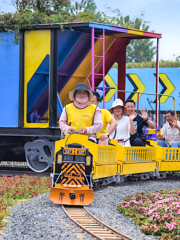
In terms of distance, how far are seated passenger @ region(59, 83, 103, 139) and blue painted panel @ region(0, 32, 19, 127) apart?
468 cm

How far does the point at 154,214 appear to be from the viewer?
23.2ft

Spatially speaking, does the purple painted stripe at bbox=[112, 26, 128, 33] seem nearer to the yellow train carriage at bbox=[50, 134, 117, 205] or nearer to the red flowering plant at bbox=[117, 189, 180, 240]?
the yellow train carriage at bbox=[50, 134, 117, 205]

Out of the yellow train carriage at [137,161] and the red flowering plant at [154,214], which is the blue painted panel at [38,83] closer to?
the yellow train carriage at [137,161]

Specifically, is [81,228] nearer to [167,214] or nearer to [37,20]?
[167,214]

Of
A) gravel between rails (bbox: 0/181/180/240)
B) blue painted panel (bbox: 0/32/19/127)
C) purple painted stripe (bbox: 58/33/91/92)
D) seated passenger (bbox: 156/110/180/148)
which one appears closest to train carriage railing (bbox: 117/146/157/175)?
seated passenger (bbox: 156/110/180/148)

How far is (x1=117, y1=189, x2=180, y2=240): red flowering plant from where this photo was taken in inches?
250

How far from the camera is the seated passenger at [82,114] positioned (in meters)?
8.40

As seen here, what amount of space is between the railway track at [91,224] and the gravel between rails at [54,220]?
94 mm

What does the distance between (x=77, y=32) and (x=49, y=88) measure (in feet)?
6.14

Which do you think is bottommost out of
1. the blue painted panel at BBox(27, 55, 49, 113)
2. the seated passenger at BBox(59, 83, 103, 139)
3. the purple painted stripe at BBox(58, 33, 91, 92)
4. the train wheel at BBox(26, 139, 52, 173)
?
the train wheel at BBox(26, 139, 52, 173)

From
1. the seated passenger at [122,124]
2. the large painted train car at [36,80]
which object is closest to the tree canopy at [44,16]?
the large painted train car at [36,80]

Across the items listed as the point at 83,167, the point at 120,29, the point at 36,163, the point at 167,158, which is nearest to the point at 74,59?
the point at 120,29

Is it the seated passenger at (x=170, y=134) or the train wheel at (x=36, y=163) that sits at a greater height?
the seated passenger at (x=170, y=134)

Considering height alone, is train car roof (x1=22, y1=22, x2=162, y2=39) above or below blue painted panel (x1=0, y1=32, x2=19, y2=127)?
above
